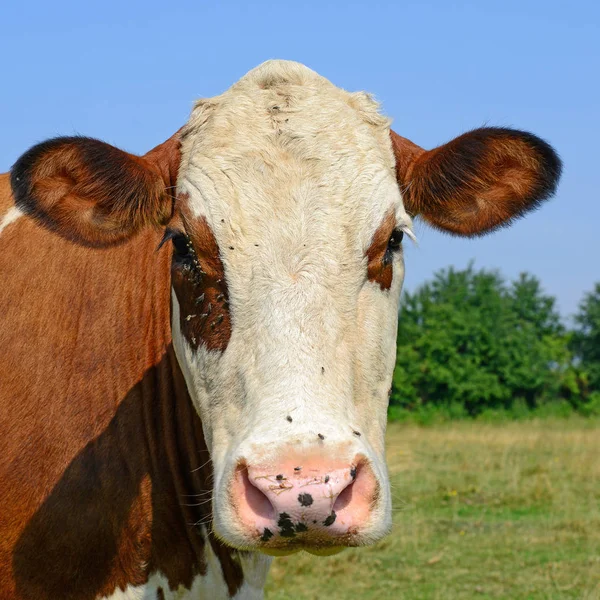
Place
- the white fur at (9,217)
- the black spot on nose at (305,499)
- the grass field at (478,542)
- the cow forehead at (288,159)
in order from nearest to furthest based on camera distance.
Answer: the black spot on nose at (305,499) → the cow forehead at (288,159) → the white fur at (9,217) → the grass field at (478,542)

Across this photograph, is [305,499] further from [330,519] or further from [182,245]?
[182,245]

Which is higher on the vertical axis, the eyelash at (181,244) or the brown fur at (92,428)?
the eyelash at (181,244)

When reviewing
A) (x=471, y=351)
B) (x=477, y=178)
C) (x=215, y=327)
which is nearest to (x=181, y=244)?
(x=215, y=327)

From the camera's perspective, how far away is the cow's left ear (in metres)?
3.91

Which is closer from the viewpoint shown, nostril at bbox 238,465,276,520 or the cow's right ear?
nostril at bbox 238,465,276,520

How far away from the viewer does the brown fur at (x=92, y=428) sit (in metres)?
3.68

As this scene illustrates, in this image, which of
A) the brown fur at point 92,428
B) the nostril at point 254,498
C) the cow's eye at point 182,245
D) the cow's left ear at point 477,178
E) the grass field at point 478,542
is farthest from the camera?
the grass field at point 478,542

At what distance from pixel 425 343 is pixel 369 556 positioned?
36678 mm

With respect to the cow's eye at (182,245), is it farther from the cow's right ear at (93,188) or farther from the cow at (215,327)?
the cow's right ear at (93,188)

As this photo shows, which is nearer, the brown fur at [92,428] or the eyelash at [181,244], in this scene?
the eyelash at [181,244]

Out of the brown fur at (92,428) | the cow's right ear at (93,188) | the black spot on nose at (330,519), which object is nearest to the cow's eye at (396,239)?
the cow's right ear at (93,188)

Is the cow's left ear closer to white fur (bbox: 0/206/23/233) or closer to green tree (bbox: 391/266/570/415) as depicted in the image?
white fur (bbox: 0/206/23/233)

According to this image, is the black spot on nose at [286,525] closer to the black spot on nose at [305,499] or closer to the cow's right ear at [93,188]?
the black spot on nose at [305,499]

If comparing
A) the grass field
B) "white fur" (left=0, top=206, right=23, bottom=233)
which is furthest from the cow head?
the grass field
